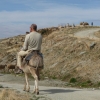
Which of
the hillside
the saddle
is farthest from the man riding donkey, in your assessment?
the hillside

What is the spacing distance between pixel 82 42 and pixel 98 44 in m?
2.44

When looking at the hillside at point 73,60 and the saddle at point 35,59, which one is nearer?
the saddle at point 35,59

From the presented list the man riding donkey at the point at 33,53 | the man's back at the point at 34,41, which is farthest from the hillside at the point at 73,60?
the man's back at the point at 34,41

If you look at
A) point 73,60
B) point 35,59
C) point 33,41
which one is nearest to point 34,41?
point 33,41

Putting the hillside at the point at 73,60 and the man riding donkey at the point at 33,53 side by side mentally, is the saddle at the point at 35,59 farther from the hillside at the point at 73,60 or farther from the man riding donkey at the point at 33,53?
the hillside at the point at 73,60

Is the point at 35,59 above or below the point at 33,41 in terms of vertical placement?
below

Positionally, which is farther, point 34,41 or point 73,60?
point 73,60

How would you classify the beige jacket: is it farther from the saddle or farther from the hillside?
the hillside

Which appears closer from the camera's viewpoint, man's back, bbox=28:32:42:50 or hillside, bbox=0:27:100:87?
man's back, bbox=28:32:42:50

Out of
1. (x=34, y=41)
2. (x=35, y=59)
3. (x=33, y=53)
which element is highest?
(x=34, y=41)

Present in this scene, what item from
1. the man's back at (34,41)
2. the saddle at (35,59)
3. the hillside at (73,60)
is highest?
the man's back at (34,41)

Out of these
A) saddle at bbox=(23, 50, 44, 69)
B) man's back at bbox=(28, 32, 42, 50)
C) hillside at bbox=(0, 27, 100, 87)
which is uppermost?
man's back at bbox=(28, 32, 42, 50)

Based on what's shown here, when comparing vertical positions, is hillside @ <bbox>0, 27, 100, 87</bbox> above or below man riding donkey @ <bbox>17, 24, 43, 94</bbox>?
below

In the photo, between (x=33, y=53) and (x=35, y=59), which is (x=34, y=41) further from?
(x=35, y=59)
